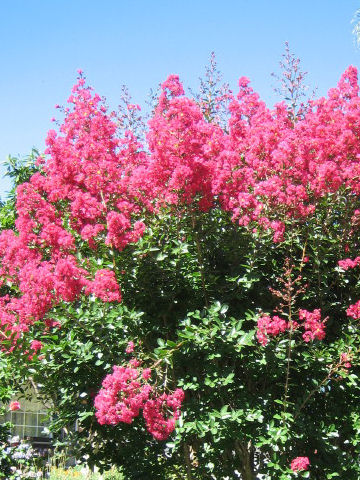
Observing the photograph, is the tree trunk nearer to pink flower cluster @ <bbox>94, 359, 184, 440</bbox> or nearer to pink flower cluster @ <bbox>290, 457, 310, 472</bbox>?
pink flower cluster @ <bbox>290, 457, 310, 472</bbox>

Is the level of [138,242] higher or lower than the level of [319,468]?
higher

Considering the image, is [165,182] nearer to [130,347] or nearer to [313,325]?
[130,347]

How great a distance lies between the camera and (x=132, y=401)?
2979mm

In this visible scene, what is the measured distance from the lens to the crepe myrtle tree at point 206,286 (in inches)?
135

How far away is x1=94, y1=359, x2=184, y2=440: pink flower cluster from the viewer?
2959mm

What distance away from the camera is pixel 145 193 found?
3.86 metres

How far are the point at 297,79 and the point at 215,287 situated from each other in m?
4.84

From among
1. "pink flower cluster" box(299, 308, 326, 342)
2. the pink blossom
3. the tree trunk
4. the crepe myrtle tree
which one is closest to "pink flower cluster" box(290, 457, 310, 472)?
the crepe myrtle tree

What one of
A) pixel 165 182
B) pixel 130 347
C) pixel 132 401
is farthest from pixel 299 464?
pixel 165 182

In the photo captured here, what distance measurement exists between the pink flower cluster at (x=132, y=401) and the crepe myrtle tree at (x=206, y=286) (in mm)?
43

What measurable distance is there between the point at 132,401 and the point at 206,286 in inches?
40.8

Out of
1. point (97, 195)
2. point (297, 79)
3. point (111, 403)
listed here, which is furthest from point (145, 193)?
point (297, 79)

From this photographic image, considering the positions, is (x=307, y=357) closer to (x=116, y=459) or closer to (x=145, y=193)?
(x=145, y=193)

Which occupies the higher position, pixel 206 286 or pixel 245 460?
pixel 206 286
